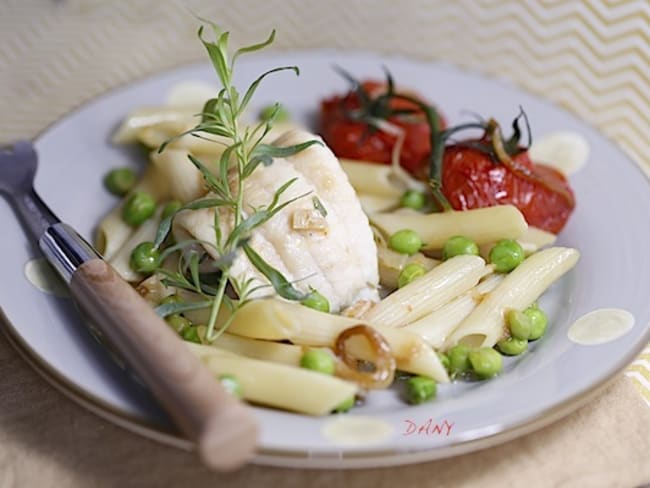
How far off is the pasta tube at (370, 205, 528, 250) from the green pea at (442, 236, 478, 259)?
38 mm

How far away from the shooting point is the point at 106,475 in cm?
212

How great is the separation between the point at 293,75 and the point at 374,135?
0.49 metres

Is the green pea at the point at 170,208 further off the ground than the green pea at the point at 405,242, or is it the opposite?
the green pea at the point at 405,242

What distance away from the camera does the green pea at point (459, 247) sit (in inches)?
104

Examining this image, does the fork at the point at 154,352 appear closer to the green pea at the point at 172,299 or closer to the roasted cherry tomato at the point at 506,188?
the green pea at the point at 172,299

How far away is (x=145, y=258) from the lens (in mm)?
2586

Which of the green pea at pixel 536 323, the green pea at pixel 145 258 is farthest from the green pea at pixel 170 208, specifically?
A: the green pea at pixel 536 323

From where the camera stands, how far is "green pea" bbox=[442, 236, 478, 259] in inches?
104

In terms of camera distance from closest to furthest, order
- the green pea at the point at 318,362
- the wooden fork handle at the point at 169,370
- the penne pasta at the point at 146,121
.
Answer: the wooden fork handle at the point at 169,370
the green pea at the point at 318,362
the penne pasta at the point at 146,121

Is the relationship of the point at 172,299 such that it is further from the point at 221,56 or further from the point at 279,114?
the point at 279,114

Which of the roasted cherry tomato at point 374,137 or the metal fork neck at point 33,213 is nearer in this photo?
the metal fork neck at point 33,213

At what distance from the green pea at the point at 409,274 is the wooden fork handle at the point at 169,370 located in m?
0.77

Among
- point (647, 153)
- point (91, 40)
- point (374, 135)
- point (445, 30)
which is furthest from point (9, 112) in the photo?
point (647, 153)
